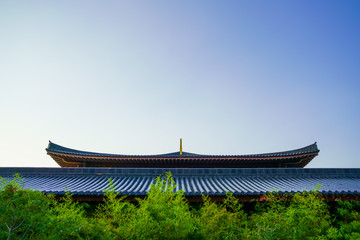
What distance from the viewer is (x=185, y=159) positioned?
29.0 feet

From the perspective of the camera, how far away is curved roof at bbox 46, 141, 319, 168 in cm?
880

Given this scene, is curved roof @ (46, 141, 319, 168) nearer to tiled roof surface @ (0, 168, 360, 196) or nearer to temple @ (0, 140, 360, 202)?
temple @ (0, 140, 360, 202)

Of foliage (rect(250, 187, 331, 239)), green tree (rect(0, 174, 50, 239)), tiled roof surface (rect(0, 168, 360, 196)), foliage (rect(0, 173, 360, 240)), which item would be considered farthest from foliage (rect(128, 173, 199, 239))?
tiled roof surface (rect(0, 168, 360, 196))

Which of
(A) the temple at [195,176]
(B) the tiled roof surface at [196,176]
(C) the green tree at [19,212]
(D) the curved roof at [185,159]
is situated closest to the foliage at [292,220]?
(A) the temple at [195,176]

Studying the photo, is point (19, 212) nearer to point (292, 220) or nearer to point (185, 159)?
point (292, 220)

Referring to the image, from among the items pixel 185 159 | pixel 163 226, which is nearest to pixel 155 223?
pixel 163 226

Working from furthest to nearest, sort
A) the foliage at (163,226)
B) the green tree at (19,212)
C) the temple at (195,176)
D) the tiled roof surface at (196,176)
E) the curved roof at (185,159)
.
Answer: the curved roof at (185,159), the tiled roof surface at (196,176), the temple at (195,176), the foliage at (163,226), the green tree at (19,212)

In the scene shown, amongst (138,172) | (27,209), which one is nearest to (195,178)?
(138,172)

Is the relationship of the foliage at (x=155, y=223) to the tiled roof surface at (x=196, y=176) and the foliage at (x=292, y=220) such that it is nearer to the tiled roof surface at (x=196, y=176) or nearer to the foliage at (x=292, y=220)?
the foliage at (x=292, y=220)

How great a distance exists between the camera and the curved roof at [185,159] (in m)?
8.80

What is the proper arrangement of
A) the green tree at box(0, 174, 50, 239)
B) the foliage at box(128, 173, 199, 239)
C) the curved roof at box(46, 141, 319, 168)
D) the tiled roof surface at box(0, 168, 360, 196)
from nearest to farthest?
the green tree at box(0, 174, 50, 239) → the foliage at box(128, 173, 199, 239) → the tiled roof surface at box(0, 168, 360, 196) → the curved roof at box(46, 141, 319, 168)

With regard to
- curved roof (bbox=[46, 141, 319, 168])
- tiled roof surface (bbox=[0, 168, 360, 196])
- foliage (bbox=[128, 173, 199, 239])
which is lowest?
foliage (bbox=[128, 173, 199, 239])

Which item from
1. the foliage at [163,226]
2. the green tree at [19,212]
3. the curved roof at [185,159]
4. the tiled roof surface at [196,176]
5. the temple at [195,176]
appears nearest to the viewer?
the green tree at [19,212]

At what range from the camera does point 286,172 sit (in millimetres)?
7906
